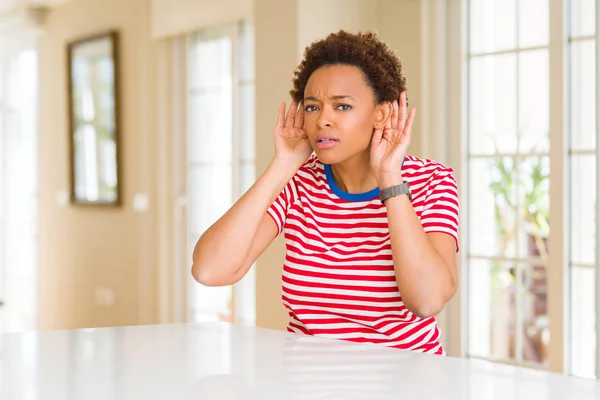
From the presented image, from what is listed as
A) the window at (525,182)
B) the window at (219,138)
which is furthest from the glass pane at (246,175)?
the window at (525,182)

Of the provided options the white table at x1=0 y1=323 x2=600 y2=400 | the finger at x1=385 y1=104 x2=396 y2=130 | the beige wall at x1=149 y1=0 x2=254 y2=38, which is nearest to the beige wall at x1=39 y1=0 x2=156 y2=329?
the beige wall at x1=149 y1=0 x2=254 y2=38

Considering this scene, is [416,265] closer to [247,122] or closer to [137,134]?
[247,122]

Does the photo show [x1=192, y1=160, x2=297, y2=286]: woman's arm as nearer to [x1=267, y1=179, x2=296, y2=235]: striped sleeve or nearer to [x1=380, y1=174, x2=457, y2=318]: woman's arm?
[x1=267, y1=179, x2=296, y2=235]: striped sleeve

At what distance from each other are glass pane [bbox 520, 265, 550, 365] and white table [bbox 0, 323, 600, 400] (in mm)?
2039

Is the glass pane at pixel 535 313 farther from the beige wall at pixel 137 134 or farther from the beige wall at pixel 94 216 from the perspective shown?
the beige wall at pixel 94 216

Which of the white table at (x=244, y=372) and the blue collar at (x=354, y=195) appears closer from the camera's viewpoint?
the white table at (x=244, y=372)

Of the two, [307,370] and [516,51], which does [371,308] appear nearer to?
[307,370]

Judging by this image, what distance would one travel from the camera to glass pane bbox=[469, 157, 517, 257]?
3406mm

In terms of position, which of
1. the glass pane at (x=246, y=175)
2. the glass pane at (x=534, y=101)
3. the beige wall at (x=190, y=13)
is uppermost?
the beige wall at (x=190, y=13)

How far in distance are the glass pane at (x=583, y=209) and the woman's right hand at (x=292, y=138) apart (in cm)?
152

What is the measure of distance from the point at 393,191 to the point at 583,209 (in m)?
1.69

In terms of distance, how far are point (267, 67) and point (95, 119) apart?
7.71 feet

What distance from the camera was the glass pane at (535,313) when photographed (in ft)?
10.8

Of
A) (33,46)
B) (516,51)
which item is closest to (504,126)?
(516,51)
